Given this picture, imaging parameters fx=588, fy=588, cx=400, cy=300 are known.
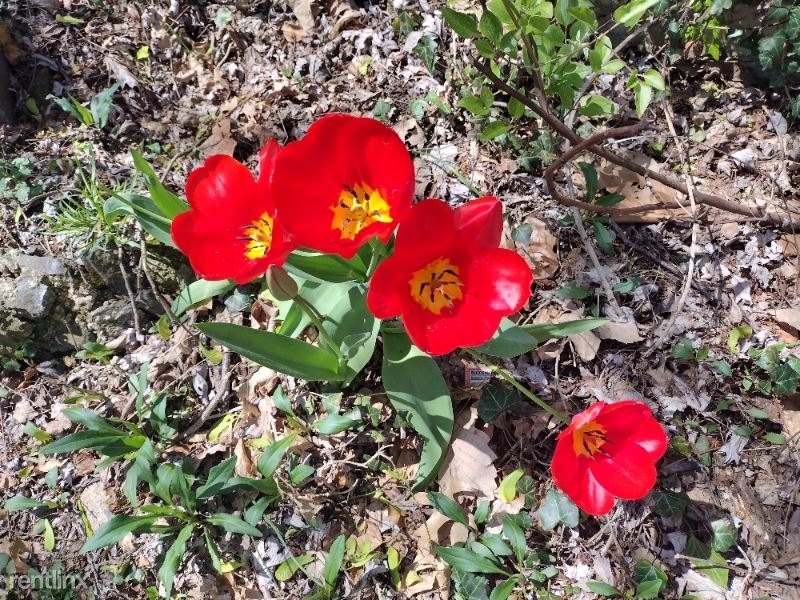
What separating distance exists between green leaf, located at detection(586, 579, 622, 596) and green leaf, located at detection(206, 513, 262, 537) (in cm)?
114

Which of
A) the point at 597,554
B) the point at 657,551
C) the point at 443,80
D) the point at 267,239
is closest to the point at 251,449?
the point at 267,239

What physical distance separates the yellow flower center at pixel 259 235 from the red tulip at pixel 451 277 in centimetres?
54

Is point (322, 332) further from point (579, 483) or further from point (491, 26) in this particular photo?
point (491, 26)

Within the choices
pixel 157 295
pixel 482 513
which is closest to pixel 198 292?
pixel 157 295

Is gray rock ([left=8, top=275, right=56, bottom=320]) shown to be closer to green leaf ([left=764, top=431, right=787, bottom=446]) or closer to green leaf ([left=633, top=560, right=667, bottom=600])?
green leaf ([left=633, top=560, right=667, bottom=600])

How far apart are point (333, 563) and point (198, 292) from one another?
1.21 meters

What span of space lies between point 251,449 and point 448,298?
112 centimetres

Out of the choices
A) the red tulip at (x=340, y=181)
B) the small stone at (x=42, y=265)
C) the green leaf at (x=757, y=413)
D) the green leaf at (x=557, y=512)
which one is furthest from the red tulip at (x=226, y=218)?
the green leaf at (x=757, y=413)

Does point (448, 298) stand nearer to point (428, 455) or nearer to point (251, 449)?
point (428, 455)

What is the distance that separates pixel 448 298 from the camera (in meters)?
1.70

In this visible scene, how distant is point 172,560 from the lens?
2053mm

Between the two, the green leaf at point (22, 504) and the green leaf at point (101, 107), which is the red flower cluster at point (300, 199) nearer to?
the green leaf at point (22, 504)

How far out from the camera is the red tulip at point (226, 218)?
170cm

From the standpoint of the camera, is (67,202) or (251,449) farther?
(67,202)
